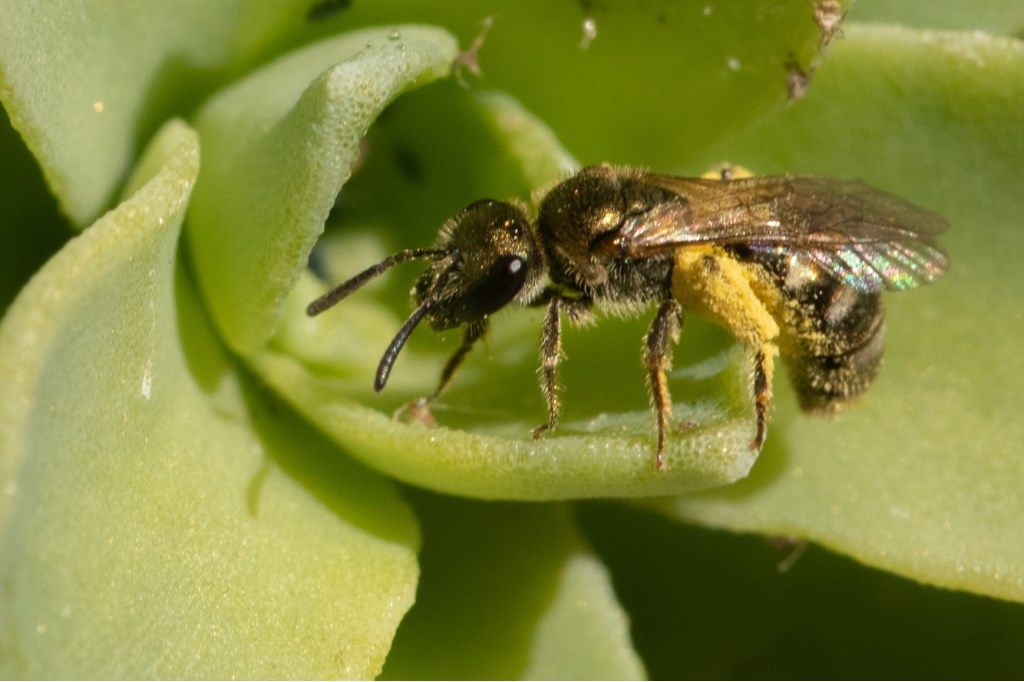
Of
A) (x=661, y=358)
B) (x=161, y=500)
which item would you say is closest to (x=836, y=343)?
(x=661, y=358)

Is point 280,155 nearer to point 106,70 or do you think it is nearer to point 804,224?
point 106,70

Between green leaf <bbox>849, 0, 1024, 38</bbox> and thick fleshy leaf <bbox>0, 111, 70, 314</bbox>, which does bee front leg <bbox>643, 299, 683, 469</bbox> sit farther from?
thick fleshy leaf <bbox>0, 111, 70, 314</bbox>

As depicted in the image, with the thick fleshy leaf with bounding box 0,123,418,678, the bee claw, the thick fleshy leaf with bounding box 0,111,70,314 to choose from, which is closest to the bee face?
the bee claw

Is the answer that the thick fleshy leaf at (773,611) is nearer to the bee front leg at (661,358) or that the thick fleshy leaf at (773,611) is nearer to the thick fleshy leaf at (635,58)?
the bee front leg at (661,358)

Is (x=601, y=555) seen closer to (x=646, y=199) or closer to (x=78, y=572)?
(x=646, y=199)

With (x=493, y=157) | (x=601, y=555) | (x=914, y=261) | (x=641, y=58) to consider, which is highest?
(x=641, y=58)

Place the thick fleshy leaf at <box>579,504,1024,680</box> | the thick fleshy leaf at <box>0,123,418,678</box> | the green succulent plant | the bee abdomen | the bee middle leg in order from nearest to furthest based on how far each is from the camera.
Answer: the thick fleshy leaf at <box>0,123,418,678</box> → the green succulent plant → the bee middle leg → the bee abdomen → the thick fleshy leaf at <box>579,504,1024,680</box>

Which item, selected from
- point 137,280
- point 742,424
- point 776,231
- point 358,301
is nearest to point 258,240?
point 137,280

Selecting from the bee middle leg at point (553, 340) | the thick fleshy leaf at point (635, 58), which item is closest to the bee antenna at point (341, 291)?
the bee middle leg at point (553, 340)
